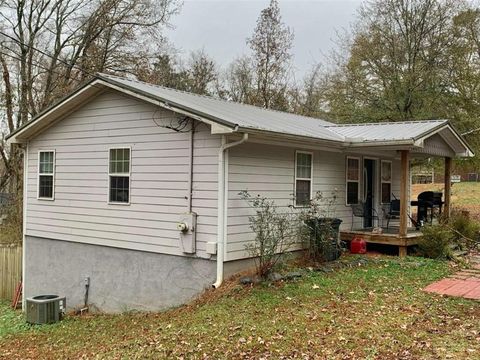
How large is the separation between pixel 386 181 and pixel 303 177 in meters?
Result: 4.44

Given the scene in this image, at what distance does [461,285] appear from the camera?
835 centimetres

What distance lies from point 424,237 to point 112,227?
6.92m

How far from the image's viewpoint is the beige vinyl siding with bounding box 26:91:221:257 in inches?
331

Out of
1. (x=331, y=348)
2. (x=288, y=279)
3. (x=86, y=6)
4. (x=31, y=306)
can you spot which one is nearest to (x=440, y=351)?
(x=331, y=348)

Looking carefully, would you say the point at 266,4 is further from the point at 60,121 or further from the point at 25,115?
the point at 60,121

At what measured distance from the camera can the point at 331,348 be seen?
5.30 metres

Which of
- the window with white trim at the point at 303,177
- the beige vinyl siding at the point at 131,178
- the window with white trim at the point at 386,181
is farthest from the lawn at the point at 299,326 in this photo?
the window with white trim at the point at 386,181

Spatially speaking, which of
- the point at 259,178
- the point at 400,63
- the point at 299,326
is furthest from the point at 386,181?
the point at 299,326

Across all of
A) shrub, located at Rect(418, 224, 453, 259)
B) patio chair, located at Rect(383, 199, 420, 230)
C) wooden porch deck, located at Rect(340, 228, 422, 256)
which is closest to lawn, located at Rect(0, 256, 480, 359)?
wooden porch deck, located at Rect(340, 228, 422, 256)

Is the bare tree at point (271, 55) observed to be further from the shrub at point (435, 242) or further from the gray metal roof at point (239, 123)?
the shrub at point (435, 242)

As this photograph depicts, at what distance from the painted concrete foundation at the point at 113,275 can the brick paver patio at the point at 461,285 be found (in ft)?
12.7

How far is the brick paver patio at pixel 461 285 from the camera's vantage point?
7.75m

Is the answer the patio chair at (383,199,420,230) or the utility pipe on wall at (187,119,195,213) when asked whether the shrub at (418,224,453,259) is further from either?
the utility pipe on wall at (187,119,195,213)

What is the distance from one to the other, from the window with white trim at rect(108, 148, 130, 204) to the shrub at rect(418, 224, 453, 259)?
21.8 ft
